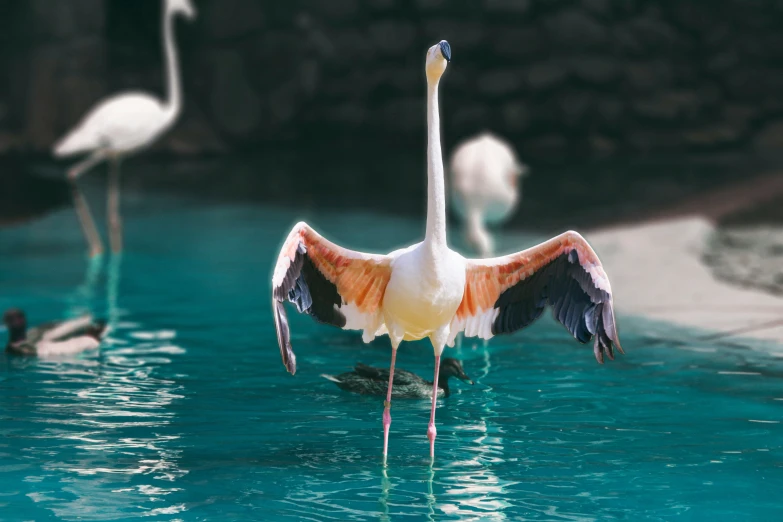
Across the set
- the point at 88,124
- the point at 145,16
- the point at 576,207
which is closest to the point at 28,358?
the point at 88,124

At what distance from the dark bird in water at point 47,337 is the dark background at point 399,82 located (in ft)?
28.3

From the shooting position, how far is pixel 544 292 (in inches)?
228

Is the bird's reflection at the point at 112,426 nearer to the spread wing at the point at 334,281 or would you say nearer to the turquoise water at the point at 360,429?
the turquoise water at the point at 360,429

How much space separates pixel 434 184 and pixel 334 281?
758 millimetres

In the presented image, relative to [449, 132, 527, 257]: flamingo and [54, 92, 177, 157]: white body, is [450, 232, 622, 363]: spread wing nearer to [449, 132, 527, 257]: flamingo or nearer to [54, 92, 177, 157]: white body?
[449, 132, 527, 257]: flamingo

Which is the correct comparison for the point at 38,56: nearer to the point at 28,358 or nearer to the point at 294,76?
the point at 294,76

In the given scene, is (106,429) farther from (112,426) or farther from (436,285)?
(436,285)

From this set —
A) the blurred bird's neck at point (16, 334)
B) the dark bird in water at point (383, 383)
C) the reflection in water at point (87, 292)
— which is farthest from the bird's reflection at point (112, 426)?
the dark bird in water at point (383, 383)

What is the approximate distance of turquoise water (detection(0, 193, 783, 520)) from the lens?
4930 millimetres

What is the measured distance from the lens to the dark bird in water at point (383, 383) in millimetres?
6492

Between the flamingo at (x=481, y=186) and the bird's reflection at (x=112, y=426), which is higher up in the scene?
the flamingo at (x=481, y=186)

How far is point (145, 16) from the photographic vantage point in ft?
62.1

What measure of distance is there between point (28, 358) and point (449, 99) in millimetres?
11218

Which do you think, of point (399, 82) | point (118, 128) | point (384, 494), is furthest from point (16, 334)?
point (399, 82)
